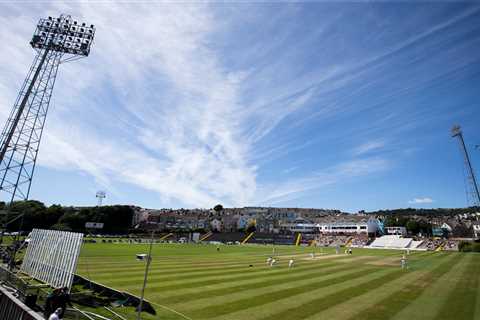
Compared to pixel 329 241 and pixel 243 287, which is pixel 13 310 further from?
pixel 329 241

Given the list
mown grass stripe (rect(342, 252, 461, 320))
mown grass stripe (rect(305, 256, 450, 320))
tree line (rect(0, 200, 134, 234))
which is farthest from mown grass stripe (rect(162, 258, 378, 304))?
tree line (rect(0, 200, 134, 234))

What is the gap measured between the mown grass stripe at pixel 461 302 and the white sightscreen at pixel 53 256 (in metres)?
21.4

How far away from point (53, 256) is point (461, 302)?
91.5 ft

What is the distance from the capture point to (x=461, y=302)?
17.5m

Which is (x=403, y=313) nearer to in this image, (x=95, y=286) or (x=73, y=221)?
(x=95, y=286)

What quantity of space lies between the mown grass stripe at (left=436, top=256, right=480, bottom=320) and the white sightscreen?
21.4m

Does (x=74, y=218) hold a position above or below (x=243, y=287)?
above

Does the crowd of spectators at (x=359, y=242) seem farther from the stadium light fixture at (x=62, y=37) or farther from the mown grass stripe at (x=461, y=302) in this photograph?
the stadium light fixture at (x=62, y=37)

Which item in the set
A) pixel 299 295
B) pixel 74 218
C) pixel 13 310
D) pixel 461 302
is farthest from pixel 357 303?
pixel 74 218

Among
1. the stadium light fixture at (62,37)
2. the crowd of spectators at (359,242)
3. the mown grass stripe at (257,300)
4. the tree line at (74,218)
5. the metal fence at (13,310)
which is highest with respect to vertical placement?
the stadium light fixture at (62,37)

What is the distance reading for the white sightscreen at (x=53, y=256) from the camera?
1727cm

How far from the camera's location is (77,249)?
17188 mm

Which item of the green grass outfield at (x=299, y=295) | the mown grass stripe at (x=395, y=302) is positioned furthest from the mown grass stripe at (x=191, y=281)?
the mown grass stripe at (x=395, y=302)

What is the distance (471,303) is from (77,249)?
25191 mm
